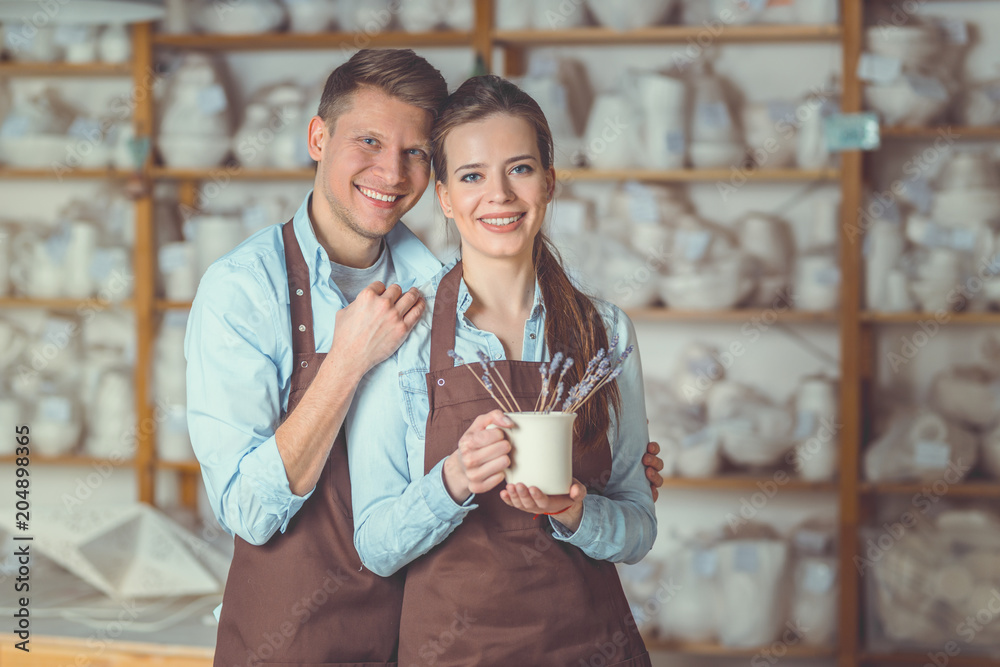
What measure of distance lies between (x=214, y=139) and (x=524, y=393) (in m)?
2.38

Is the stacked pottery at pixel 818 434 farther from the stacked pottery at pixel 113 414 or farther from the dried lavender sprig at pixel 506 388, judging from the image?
the stacked pottery at pixel 113 414

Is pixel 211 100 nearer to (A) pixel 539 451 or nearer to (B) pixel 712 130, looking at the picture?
(B) pixel 712 130

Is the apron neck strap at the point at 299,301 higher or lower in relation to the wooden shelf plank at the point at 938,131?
lower

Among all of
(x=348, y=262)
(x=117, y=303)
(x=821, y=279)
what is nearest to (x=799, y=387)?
(x=821, y=279)

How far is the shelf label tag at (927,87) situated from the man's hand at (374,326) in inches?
88.2

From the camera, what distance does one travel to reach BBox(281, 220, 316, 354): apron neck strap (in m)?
1.41

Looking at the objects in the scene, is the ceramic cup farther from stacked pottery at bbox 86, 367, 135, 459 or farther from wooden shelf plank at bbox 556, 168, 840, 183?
stacked pottery at bbox 86, 367, 135, 459

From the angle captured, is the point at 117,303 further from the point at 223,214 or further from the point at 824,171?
the point at 824,171

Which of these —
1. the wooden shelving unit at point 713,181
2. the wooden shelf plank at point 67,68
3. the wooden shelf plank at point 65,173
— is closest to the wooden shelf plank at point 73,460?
the wooden shelving unit at point 713,181

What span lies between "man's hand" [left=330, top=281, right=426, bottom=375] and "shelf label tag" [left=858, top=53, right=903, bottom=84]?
2176 mm

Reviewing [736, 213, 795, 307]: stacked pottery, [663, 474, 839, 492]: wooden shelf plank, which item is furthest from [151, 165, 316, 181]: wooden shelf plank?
[663, 474, 839, 492]: wooden shelf plank

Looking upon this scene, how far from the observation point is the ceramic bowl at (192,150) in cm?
325

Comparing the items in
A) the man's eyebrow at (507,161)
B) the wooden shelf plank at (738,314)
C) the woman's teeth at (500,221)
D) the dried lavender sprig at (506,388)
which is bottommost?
the dried lavender sprig at (506,388)

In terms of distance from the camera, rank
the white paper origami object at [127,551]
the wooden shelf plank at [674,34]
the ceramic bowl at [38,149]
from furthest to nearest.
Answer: the ceramic bowl at [38,149]
the wooden shelf plank at [674,34]
the white paper origami object at [127,551]
